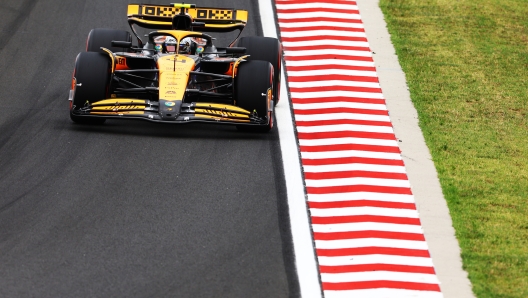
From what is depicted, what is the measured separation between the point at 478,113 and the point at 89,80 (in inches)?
261

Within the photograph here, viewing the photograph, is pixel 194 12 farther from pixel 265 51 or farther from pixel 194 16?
pixel 265 51

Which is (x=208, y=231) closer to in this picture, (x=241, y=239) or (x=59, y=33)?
(x=241, y=239)

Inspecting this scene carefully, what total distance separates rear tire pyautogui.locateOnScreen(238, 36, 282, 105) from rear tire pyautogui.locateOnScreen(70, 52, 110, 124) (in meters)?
2.50

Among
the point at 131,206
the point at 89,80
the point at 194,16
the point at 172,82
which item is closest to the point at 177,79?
the point at 172,82

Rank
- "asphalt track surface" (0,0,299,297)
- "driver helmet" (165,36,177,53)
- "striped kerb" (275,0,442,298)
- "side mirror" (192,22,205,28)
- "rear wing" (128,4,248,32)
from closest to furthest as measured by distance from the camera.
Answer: "asphalt track surface" (0,0,299,297), "striped kerb" (275,0,442,298), "driver helmet" (165,36,177,53), "side mirror" (192,22,205,28), "rear wing" (128,4,248,32)

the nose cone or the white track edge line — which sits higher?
the nose cone

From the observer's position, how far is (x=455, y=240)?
15234mm

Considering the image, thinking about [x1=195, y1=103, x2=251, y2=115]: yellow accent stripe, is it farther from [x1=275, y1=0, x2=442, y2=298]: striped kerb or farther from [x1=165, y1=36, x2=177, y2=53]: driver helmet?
[x1=165, y1=36, x2=177, y2=53]: driver helmet

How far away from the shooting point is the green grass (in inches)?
590

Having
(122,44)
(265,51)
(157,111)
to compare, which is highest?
(122,44)

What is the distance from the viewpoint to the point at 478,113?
2033 cm

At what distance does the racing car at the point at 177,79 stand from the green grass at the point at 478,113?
109 inches

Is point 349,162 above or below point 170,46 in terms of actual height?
below

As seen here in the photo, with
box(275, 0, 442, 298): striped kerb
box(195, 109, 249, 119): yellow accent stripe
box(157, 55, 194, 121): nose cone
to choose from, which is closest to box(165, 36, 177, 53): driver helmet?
box(157, 55, 194, 121): nose cone
